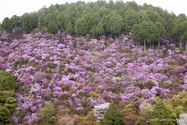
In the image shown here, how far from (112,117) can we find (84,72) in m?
13.3

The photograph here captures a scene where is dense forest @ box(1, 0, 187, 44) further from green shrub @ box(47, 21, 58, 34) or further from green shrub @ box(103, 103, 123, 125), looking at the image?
green shrub @ box(103, 103, 123, 125)

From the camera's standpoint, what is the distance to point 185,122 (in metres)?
17.9

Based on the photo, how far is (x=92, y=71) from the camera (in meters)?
33.2

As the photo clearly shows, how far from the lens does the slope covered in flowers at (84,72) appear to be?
24.8 m

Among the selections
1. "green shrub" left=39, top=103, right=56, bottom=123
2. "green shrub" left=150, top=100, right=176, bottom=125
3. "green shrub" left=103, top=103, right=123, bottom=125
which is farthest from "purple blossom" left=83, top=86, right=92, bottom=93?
"green shrub" left=150, top=100, right=176, bottom=125

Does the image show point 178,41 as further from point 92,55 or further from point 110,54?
point 92,55

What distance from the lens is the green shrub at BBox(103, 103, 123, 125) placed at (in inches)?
787

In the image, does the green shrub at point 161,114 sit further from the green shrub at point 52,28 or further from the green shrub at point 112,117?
the green shrub at point 52,28

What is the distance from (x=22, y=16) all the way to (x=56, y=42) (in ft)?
61.1

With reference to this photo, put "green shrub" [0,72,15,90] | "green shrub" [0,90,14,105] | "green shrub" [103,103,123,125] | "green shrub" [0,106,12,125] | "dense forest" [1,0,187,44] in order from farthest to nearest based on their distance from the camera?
"dense forest" [1,0,187,44] < "green shrub" [0,72,15,90] < "green shrub" [0,90,14,105] < "green shrub" [0,106,12,125] < "green shrub" [103,103,123,125]

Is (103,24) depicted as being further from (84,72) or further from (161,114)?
(161,114)

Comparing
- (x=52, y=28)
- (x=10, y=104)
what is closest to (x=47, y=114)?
(x=10, y=104)

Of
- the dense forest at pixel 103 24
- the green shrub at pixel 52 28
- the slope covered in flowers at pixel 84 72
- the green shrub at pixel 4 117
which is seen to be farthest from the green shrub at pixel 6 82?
the dense forest at pixel 103 24

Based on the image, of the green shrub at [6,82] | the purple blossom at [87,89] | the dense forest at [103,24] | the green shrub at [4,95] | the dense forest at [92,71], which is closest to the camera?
the dense forest at [92,71]
